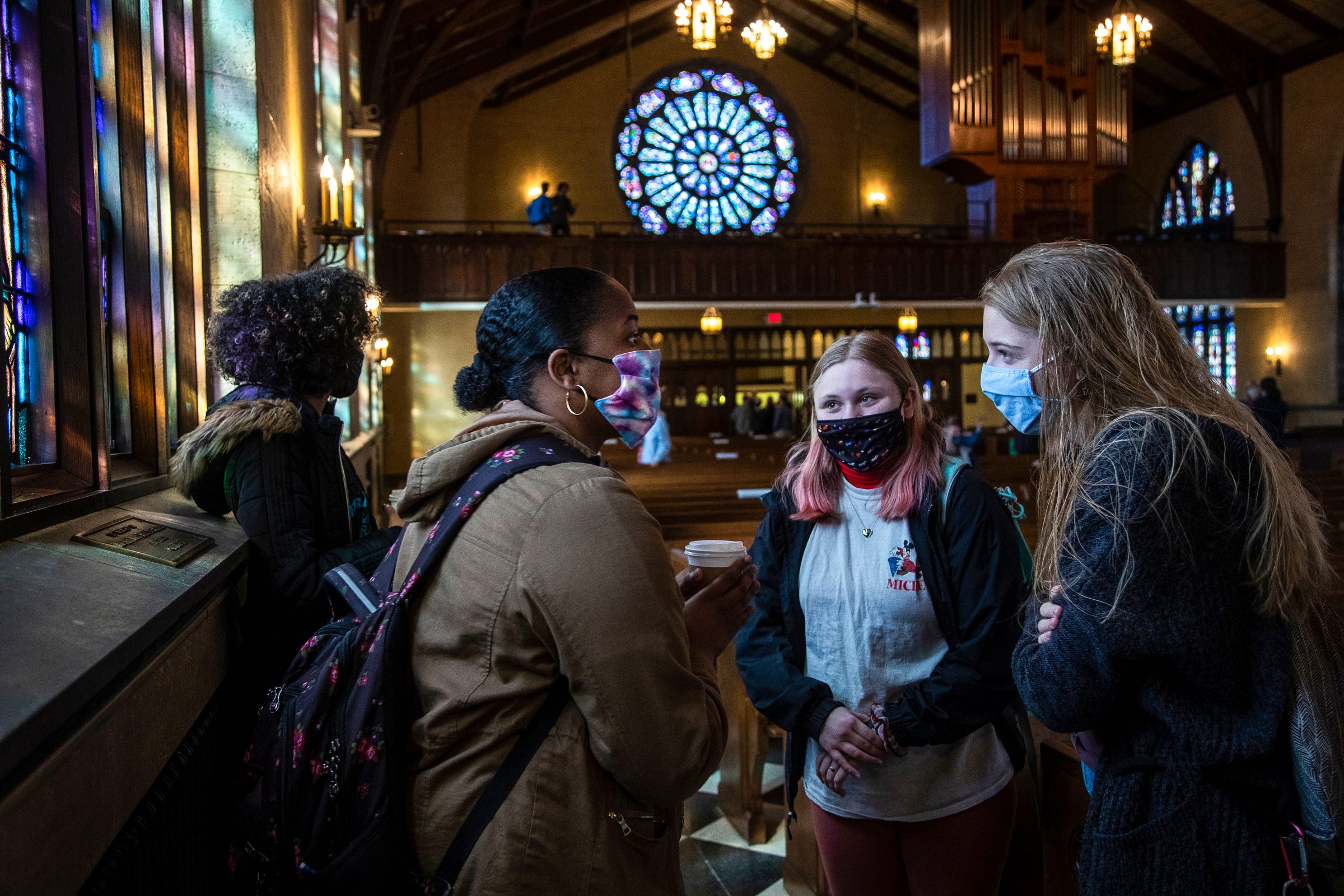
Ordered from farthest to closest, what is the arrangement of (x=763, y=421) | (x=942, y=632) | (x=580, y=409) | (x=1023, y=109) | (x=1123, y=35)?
(x=763, y=421), (x=1023, y=109), (x=1123, y=35), (x=942, y=632), (x=580, y=409)

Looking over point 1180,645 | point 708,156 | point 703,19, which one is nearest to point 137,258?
point 1180,645

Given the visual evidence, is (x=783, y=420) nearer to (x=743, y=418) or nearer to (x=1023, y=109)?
(x=743, y=418)

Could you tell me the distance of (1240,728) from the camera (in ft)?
3.47

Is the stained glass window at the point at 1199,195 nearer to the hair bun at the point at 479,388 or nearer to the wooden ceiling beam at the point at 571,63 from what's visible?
the wooden ceiling beam at the point at 571,63

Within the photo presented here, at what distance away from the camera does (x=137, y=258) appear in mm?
2225

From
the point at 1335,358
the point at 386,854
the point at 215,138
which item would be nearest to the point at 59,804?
the point at 386,854

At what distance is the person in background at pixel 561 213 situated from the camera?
1254 cm

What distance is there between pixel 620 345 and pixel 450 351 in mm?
12808

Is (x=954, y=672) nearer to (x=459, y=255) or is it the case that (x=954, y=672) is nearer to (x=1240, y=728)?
(x=1240, y=728)

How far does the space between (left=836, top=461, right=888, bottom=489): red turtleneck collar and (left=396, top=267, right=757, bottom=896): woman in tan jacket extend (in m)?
0.72

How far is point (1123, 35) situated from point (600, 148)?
8441 mm

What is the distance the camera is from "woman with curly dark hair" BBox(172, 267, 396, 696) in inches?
65.5

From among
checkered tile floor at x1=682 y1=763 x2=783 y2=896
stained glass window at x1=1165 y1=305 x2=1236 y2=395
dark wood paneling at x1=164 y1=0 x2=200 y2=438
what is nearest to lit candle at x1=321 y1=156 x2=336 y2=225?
dark wood paneling at x1=164 y1=0 x2=200 y2=438

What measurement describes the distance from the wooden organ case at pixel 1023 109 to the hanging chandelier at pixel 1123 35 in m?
2.18
